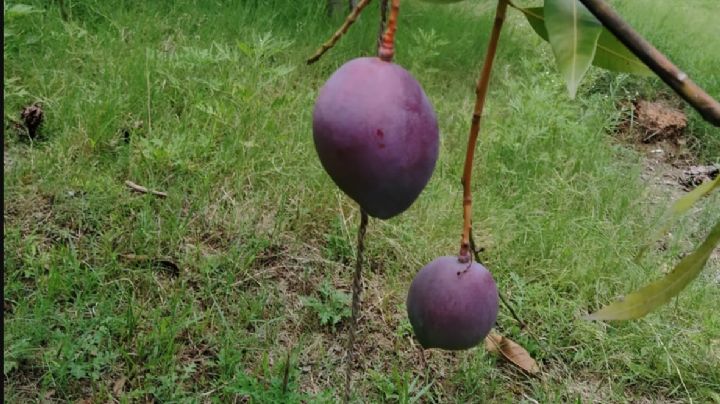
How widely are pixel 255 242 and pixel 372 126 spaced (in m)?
1.32

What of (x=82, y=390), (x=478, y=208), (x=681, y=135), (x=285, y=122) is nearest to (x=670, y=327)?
(x=478, y=208)

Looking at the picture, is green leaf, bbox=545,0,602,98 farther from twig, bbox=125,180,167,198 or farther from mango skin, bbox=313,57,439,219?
twig, bbox=125,180,167,198

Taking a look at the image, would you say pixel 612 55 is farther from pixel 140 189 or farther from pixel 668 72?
pixel 140 189

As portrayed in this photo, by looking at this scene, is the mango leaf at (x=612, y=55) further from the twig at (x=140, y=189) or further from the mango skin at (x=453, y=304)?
the twig at (x=140, y=189)

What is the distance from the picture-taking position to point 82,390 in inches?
52.9

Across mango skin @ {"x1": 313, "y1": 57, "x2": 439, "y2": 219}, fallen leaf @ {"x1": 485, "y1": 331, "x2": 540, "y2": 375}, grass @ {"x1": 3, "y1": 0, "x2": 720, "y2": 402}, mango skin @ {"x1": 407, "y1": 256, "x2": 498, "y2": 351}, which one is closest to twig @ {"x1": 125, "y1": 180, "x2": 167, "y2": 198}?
grass @ {"x1": 3, "y1": 0, "x2": 720, "y2": 402}

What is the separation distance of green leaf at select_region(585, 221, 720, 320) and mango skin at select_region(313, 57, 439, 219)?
5.7 inches

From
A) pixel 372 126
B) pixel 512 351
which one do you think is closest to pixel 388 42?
pixel 372 126

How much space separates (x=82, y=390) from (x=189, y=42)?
1.23 meters

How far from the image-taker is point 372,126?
1.20ft

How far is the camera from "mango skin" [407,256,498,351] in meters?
0.51

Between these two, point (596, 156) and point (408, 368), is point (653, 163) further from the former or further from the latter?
point (408, 368)

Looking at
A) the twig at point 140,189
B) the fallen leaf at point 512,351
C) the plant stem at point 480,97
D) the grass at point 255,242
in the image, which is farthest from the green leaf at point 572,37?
the twig at point 140,189

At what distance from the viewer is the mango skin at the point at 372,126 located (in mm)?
364
